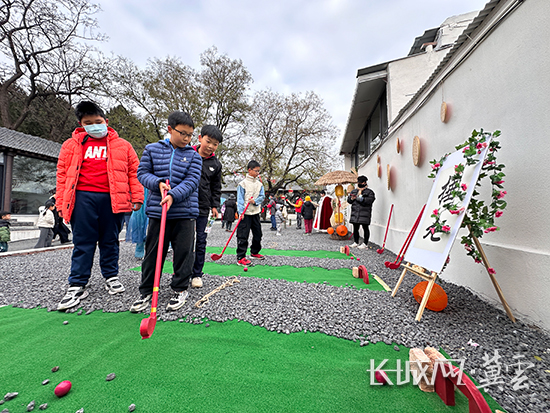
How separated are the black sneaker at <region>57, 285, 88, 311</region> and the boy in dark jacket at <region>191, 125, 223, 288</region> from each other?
1068mm

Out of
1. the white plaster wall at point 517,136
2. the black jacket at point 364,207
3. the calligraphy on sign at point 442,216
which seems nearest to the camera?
the white plaster wall at point 517,136

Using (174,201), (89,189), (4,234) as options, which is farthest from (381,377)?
(4,234)

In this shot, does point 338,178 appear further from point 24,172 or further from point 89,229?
point 24,172

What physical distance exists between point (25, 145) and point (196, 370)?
13.0m

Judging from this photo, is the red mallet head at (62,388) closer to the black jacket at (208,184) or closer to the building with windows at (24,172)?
the black jacket at (208,184)

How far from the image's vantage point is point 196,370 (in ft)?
4.59

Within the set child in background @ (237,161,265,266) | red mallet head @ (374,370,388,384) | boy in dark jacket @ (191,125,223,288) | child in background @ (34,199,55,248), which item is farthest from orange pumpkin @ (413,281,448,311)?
child in background @ (34,199,55,248)

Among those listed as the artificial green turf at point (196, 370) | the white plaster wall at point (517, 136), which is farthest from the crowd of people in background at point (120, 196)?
the white plaster wall at point (517, 136)

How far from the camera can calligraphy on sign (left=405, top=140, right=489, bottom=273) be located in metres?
2.00

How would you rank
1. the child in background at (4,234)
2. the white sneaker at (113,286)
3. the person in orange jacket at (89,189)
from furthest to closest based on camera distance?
1. the child in background at (4,234)
2. the white sneaker at (113,286)
3. the person in orange jacket at (89,189)

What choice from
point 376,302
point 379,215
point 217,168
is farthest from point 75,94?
point 376,302

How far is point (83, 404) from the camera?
3.77 ft

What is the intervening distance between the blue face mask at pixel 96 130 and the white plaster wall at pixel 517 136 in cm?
389

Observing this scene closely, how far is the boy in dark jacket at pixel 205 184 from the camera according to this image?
114 inches
